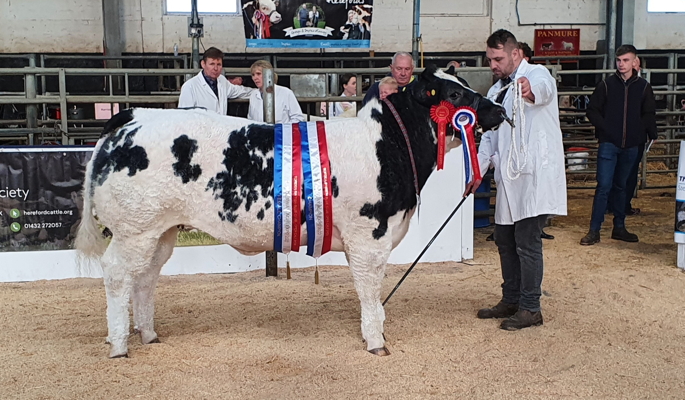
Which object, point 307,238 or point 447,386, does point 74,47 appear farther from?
point 447,386

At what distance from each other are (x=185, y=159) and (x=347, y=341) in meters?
1.60

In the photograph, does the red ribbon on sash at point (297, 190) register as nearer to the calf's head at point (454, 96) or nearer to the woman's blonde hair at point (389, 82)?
the calf's head at point (454, 96)

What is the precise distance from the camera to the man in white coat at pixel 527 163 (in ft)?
15.6

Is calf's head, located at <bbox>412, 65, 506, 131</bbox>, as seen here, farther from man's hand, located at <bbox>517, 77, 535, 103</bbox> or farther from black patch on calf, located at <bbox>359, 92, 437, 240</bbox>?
man's hand, located at <bbox>517, 77, 535, 103</bbox>

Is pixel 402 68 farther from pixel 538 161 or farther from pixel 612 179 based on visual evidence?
pixel 612 179

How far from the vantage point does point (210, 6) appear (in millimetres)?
15156

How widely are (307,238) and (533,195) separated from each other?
60.9 inches

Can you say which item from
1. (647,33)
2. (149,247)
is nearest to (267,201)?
(149,247)

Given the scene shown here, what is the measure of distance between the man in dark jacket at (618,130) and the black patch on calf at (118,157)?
5428 mm

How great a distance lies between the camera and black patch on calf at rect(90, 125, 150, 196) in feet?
14.3

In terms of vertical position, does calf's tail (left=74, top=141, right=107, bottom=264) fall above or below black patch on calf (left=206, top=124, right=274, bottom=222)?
below

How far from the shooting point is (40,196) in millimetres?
6543

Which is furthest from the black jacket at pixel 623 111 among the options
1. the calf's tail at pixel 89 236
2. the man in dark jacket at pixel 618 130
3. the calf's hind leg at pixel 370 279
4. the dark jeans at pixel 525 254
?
the calf's tail at pixel 89 236

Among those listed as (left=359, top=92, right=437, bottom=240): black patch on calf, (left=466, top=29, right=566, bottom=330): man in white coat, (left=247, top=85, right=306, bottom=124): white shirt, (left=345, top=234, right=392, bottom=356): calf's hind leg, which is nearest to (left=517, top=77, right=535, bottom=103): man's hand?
(left=466, top=29, right=566, bottom=330): man in white coat
